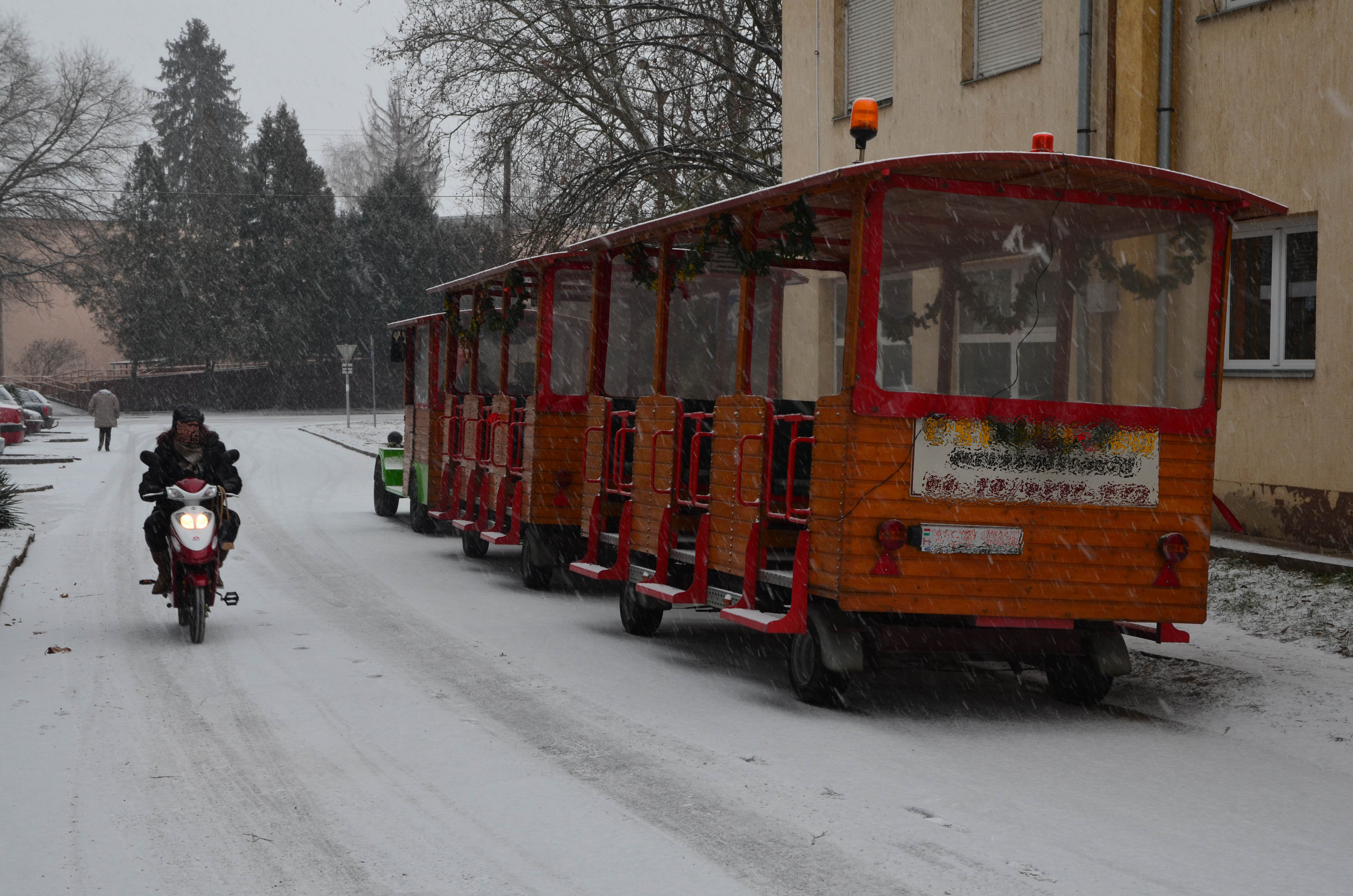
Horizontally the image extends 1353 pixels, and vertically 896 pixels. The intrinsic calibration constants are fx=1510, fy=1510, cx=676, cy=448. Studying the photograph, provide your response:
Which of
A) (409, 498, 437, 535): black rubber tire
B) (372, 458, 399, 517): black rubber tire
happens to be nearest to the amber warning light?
(409, 498, 437, 535): black rubber tire

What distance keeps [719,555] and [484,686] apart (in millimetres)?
1604

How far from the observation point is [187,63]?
3322 inches

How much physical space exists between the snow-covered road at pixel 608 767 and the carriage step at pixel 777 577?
625mm

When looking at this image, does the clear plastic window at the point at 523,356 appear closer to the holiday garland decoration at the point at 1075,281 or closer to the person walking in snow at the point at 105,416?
the holiday garland decoration at the point at 1075,281

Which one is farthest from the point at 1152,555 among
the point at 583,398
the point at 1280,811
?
the point at 583,398

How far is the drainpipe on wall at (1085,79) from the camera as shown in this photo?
48.4ft

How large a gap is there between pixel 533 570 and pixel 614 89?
46.6 feet

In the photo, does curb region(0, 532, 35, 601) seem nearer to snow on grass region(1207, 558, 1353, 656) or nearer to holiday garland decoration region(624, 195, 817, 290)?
holiday garland decoration region(624, 195, 817, 290)

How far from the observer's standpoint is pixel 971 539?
7.45 m

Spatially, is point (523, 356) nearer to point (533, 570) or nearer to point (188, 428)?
point (533, 570)

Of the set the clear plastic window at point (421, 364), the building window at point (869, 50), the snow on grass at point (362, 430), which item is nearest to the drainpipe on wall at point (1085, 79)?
the building window at point (869, 50)

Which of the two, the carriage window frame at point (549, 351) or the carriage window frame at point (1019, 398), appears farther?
the carriage window frame at point (549, 351)

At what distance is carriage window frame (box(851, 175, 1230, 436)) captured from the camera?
24.2 ft

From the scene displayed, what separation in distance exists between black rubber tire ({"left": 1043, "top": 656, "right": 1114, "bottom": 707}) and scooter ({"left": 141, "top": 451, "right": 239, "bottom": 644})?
5.19 meters
